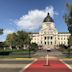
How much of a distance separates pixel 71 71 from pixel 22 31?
103 meters

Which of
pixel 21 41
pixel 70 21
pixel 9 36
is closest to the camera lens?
pixel 70 21

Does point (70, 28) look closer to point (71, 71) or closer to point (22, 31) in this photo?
point (71, 71)

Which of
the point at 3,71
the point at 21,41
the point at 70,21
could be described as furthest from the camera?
the point at 21,41

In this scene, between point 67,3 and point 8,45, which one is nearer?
point 67,3

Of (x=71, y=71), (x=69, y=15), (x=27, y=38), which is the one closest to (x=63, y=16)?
(x=69, y=15)

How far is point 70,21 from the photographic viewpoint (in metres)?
55.1

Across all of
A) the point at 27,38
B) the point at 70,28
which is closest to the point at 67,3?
the point at 70,28

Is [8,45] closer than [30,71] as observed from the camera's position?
No

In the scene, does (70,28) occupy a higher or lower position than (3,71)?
higher

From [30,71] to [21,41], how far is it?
102 metres

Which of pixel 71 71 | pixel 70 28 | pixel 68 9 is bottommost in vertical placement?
pixel 71 71

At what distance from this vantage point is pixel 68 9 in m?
55.5

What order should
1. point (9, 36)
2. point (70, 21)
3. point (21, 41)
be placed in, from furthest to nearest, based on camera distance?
point (9, 36)
point (21, 41)
point (70, 21)

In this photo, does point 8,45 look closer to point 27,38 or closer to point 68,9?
point 27,38
